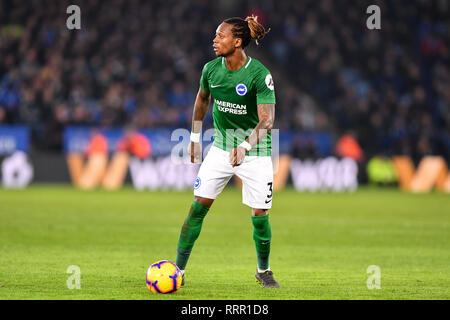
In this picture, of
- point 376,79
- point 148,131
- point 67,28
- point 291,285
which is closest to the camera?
point 291,285

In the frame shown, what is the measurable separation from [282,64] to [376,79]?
3.71m

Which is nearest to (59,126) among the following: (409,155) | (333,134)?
(333,134)

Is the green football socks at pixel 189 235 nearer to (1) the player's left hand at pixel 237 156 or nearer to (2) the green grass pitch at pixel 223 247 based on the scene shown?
(2) the green grass pitch at pixel 223 247

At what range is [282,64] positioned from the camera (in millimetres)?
30875

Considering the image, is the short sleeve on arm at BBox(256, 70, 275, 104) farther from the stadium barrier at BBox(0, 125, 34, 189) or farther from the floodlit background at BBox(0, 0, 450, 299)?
the stadium barrier at BBox(0, 125, 34, 189)

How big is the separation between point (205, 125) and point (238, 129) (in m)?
18.3

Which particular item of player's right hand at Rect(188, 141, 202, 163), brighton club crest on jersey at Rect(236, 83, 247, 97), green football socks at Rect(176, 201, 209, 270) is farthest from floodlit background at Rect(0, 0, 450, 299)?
brighton club crest on jersey at Rect(236, 83, 247, 97)

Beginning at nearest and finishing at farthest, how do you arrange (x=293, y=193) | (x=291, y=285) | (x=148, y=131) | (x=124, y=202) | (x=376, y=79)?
(x=291, y=285) < (x=124, y=202) < (x=293, y=193) < (x=148, y=131) < (x=376, y=79)

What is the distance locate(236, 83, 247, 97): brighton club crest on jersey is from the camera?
24.5 feet

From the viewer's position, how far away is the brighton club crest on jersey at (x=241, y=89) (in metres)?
7.45

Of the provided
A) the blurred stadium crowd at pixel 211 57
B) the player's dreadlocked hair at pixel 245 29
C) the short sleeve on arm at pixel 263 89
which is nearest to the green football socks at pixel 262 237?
the short sleeve on arm at pixel 263 89

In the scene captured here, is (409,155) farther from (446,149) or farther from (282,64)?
(282,64)

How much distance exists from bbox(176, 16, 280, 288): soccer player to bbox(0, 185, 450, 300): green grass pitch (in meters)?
0.61

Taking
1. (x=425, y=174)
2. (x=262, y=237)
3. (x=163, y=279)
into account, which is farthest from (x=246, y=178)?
(x=425, y=174)
